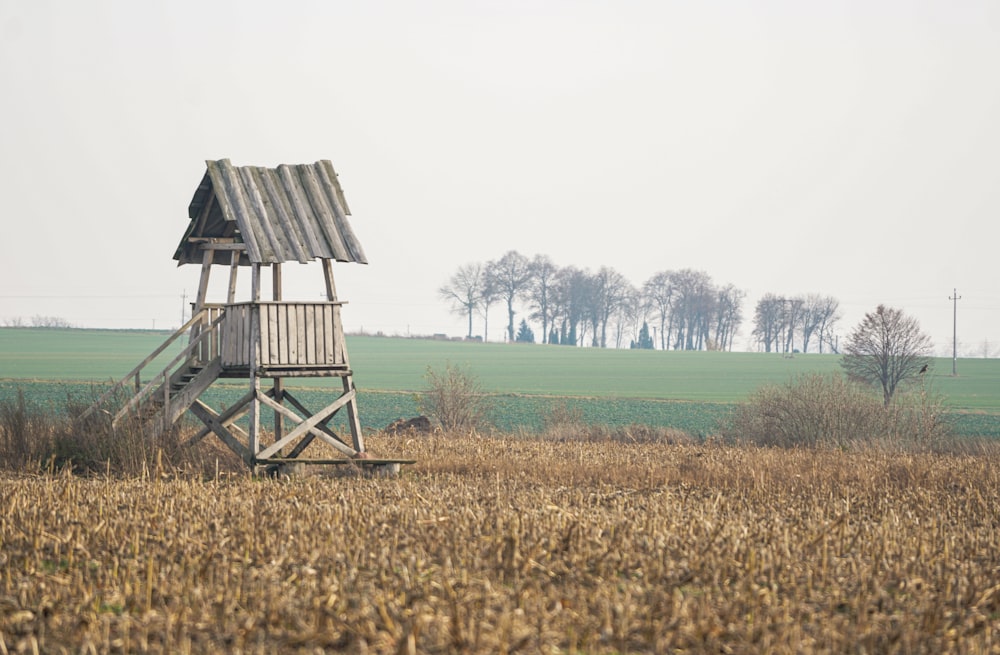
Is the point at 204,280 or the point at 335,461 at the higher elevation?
the point at 204,280

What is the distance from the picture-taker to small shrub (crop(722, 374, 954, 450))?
35312mm

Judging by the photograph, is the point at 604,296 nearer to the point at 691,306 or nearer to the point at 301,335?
the point at 691,306

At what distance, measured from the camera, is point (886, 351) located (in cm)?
5891

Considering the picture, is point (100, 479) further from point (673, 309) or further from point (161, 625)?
point (673, 309)

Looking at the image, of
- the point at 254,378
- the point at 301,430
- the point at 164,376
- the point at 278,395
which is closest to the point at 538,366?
the point at 278,395

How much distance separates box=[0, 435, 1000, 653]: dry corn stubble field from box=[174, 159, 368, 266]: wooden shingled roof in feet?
16.8

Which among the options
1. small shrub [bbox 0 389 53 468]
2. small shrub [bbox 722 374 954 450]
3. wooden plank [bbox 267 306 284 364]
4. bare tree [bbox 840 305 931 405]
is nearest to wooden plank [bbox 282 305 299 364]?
wooden plank [bbox 267 306 284 364]

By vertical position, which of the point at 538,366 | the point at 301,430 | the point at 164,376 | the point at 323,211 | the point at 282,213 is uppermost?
the point at 323,211

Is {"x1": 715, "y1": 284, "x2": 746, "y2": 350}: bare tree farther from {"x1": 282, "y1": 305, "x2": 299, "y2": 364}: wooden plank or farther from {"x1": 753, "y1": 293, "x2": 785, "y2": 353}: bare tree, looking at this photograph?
{"x1": 282, "y1": 305, "x2": 299, "y2": 364}: wooden plank

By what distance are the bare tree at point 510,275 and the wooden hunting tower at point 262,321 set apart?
369 feet

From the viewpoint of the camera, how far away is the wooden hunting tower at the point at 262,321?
70.1 feet

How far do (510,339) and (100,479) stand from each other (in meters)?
121

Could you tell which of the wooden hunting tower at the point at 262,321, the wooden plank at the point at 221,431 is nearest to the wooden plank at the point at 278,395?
the wooden hunting tower at the point at 262,321

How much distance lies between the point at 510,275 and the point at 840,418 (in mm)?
101808
